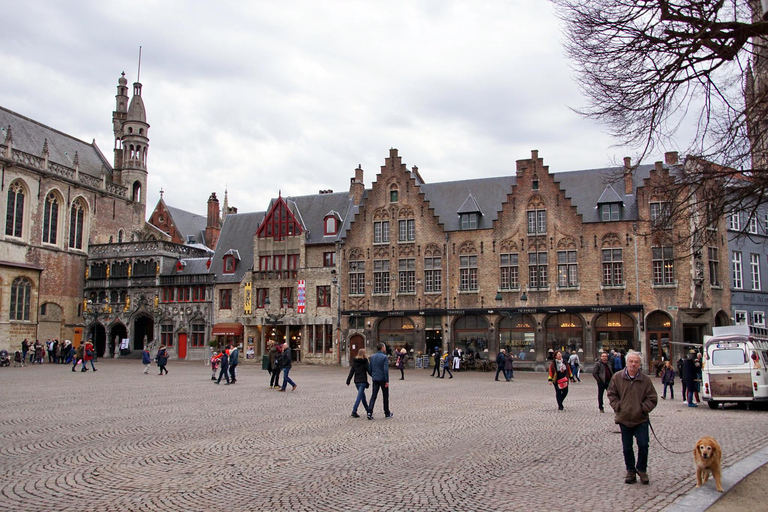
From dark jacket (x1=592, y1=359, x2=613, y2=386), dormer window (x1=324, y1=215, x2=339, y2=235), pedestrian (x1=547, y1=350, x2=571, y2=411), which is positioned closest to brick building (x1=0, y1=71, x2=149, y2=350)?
dormer window (x1=324, y1=215, x2=339, y2=235)

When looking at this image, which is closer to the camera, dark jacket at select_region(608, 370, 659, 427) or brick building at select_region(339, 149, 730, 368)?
dark jacket at select_region(608, 370, 659, 427)

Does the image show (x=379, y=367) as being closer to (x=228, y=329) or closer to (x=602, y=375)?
(x=602, y=375)

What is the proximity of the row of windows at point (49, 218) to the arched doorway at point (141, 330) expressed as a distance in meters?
9.24

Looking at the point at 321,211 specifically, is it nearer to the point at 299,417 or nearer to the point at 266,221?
the point at 266,221

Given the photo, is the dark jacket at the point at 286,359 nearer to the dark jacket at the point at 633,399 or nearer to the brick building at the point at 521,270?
the dark jacket at the point at 633,399

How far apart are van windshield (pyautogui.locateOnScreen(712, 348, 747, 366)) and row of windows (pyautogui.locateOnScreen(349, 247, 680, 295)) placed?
18.3 metres

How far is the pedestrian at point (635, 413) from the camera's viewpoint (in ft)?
29.4

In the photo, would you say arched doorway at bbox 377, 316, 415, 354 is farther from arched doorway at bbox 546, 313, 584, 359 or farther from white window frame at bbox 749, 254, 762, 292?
white window frame at bbox 749, 254, 762, 292

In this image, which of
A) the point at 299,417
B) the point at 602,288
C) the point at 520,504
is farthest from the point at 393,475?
the point at 602,288

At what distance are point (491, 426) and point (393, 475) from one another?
224 inches

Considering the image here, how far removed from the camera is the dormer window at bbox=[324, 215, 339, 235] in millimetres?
48594

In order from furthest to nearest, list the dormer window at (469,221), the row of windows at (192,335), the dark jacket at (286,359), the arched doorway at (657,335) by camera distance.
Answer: the row of windows at (192,335) < the dormer window at (469,221) < the arched doorway at (657,335) < the dark jacket at (286,359)

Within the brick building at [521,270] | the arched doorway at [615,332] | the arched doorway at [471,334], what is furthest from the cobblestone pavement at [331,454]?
the arched doorway at [471,334]

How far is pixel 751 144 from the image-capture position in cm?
1013
